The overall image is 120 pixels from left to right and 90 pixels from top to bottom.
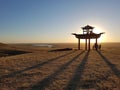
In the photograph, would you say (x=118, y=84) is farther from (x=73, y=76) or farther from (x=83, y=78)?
(x=73, y=76)

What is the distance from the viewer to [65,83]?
952 centimetres

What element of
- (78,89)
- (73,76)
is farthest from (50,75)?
(78,89)

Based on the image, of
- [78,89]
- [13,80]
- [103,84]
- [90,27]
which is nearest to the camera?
[78,89]

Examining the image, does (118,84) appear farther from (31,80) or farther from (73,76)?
(31,80)

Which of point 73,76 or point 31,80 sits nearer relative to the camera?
point 31,80

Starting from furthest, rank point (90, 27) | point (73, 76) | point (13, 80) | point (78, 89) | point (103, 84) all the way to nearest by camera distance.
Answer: point (90, 27) → point (73, 76) → point (13, 80) → point (103, 84) → point (78, 89)

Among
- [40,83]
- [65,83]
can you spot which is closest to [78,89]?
[65,83]

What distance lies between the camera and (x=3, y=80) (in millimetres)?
10117

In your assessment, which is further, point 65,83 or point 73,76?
point 73,76

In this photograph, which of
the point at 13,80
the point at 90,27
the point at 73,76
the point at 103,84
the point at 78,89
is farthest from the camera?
the point at 90,27

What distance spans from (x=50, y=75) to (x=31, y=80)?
1.47m

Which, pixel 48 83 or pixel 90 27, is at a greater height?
pixel 90 27

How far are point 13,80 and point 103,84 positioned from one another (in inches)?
162

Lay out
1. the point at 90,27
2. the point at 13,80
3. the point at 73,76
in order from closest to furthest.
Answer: the point at 13,80
the point at 73,76
the point at 90,27
